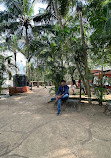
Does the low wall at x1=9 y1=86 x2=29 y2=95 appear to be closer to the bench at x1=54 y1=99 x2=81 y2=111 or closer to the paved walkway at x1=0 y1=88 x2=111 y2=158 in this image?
the bench at x1=54 y1=99 x2=81 y2=111

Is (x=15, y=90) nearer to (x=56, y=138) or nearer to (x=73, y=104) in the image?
(x=73, y=104)

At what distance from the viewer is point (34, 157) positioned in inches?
73.3

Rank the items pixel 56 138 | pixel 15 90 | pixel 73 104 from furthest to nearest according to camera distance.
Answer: pixel 15 90
pixel 73 104
pixel 56 138

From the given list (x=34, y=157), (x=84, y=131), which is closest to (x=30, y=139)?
(x=34, y=157)

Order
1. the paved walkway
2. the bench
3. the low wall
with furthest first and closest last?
the low wall, the bench, the paved walkway

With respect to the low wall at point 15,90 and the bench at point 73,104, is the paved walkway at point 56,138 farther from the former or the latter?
the low wall at point 15,90

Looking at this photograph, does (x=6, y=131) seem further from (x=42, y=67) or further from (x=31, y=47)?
(x=31, y=47)

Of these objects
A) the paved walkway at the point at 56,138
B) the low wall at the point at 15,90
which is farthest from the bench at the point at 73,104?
the low wall at the point at 15,90

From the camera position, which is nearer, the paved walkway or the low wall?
the paved walkway

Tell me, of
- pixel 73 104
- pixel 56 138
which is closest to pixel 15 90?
pixel 73 104

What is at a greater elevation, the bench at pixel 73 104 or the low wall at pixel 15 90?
the low wall at pixel 15 90

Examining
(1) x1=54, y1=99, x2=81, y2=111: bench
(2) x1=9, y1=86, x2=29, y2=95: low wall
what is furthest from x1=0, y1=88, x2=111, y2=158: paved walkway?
(2) x1=9, y1=86, x2=29, y2=95: low wall

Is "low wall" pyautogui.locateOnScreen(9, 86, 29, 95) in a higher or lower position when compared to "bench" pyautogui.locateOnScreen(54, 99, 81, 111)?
higher

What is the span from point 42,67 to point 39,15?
29.9ft
